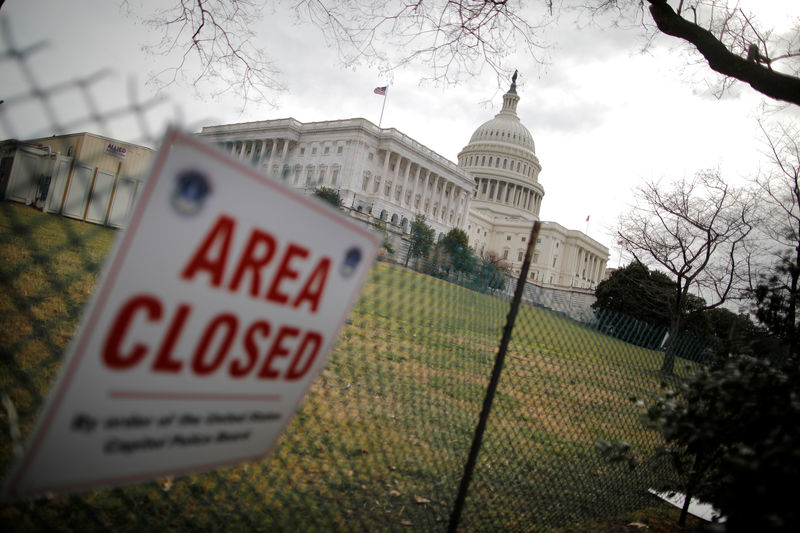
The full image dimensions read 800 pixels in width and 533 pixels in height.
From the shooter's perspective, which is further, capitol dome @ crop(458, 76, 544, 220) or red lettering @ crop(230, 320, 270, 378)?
capitol dome @ crop(458, 76, 544, 220)

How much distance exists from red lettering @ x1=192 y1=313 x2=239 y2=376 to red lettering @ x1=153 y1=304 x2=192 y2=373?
61mm

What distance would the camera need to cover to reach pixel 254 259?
1104 millimetres

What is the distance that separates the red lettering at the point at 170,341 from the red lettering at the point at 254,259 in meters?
0.11

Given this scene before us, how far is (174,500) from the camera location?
2.59 meters

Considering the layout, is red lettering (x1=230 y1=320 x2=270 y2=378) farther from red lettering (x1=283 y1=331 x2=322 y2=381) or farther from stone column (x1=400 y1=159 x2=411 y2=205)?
stone column (x1=400 y1=159 x2=411 y2=205)

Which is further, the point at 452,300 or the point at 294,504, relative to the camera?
the point at 452,300

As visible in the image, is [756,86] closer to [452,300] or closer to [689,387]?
[689,387]

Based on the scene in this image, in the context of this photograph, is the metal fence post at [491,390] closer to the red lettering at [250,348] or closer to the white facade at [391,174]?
the red lettering at [250,348]

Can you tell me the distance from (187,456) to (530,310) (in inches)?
123

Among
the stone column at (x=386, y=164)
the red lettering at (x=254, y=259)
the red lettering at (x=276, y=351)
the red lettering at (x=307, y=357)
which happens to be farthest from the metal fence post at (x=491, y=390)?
the stone column at (x=386, y=164)

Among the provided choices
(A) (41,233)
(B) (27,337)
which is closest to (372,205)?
(A) (41,233)

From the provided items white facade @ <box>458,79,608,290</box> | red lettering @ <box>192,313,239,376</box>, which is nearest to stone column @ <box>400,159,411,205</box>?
white facade @ <box>458,79,608,290</box>

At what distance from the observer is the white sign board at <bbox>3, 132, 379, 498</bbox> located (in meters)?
0.91

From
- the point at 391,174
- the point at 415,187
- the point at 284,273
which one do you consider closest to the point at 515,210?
the point at 415,187
